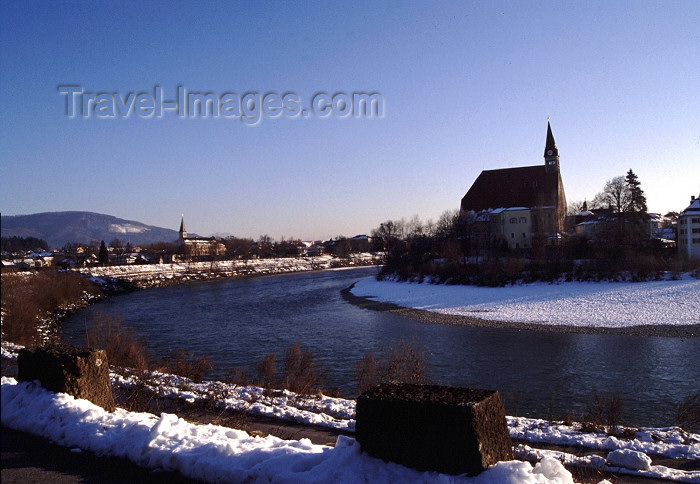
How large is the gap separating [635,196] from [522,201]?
43.4 ft

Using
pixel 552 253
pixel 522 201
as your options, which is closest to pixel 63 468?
pixel 552 253

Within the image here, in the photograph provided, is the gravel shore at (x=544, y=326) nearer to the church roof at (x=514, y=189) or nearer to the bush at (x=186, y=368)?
the bush at (x=186, y=368)

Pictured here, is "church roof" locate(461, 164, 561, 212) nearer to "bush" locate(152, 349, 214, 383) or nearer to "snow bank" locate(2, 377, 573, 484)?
"bush" locate(152, 349, 214, 383)

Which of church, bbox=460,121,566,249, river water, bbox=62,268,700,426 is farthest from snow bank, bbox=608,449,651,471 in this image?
church, bbox=460,121,566,249

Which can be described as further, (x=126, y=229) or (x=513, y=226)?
(x=126, y=229)

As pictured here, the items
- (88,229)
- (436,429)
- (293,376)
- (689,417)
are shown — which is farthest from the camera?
(88,229)

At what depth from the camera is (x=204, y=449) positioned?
4309 millimetres

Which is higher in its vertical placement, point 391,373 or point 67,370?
point 67,370

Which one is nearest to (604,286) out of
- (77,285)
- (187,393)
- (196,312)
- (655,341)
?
(655,341)

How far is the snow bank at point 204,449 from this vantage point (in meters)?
3.45

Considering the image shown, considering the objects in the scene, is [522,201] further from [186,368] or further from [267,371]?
[186,368]

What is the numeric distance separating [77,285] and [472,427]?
3936 cm

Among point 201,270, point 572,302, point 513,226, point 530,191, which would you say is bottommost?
point 572,302

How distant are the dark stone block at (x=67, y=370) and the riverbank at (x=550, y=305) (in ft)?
64.2
